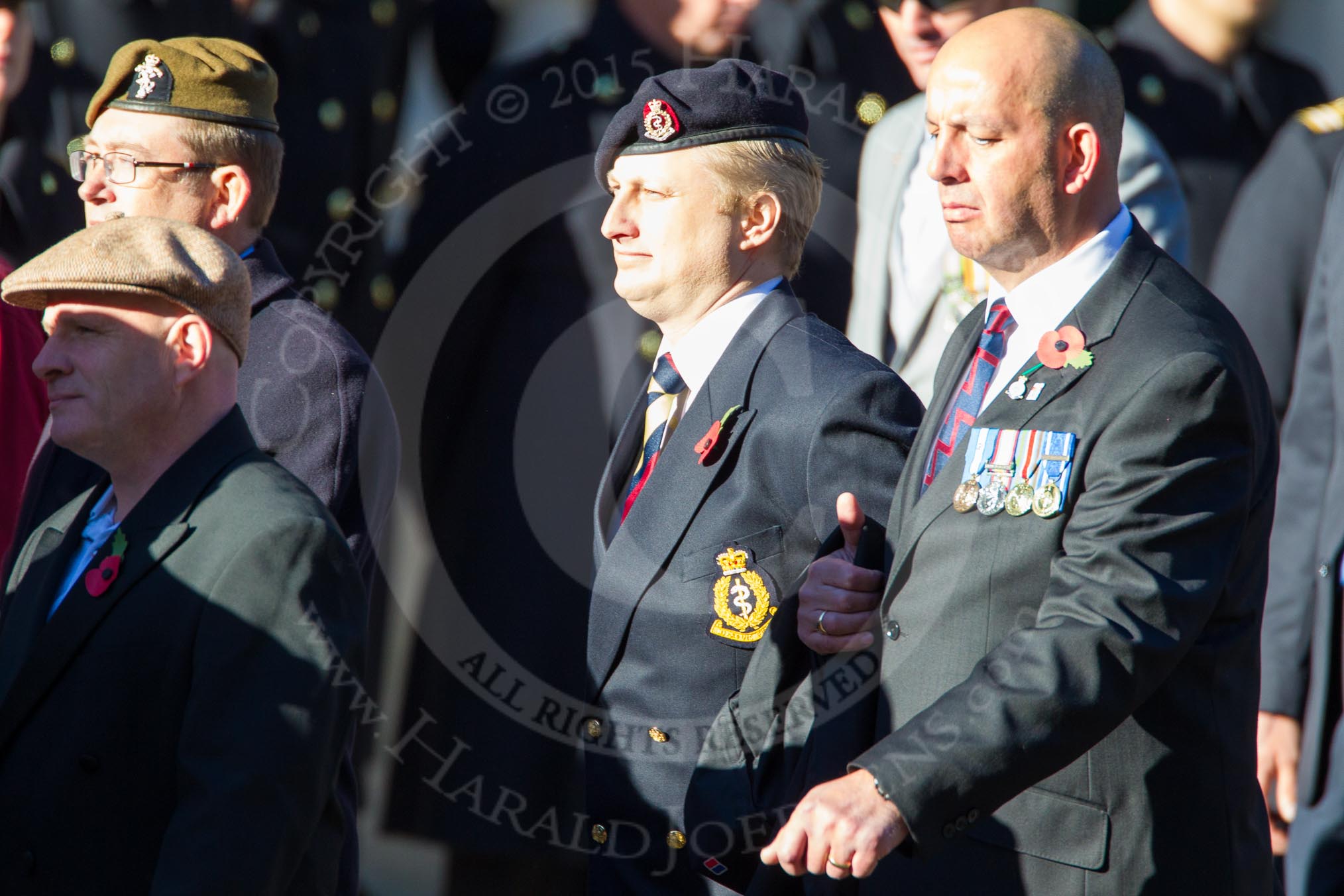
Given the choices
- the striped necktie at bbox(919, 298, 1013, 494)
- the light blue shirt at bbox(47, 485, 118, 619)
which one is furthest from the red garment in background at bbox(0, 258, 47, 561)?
the striped necktie at bbox(919, 298, 1013, 494)

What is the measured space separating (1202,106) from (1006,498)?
77.7 inches

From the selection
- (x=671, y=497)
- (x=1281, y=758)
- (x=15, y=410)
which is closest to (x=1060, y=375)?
(x=671, y=497)

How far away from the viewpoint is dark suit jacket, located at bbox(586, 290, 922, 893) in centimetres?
256

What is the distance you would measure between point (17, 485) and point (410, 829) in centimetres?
132

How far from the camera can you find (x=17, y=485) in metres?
3.47

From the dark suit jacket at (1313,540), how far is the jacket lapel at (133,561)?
201 cm

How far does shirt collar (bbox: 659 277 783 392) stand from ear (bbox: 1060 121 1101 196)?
0.75 meters

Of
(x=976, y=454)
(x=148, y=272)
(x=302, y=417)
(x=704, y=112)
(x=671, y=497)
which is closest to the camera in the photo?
(x=976, y=454)

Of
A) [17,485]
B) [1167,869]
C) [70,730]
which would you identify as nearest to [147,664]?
[70,730]

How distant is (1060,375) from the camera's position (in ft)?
6.79

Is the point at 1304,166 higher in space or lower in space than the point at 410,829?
higher

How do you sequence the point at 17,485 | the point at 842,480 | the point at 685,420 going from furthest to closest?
the point at 17,485 < the point at 685,420 < the point at 842,480

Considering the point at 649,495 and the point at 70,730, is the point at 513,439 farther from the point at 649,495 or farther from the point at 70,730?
the point at 70,730

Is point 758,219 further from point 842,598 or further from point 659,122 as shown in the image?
point 842,598
